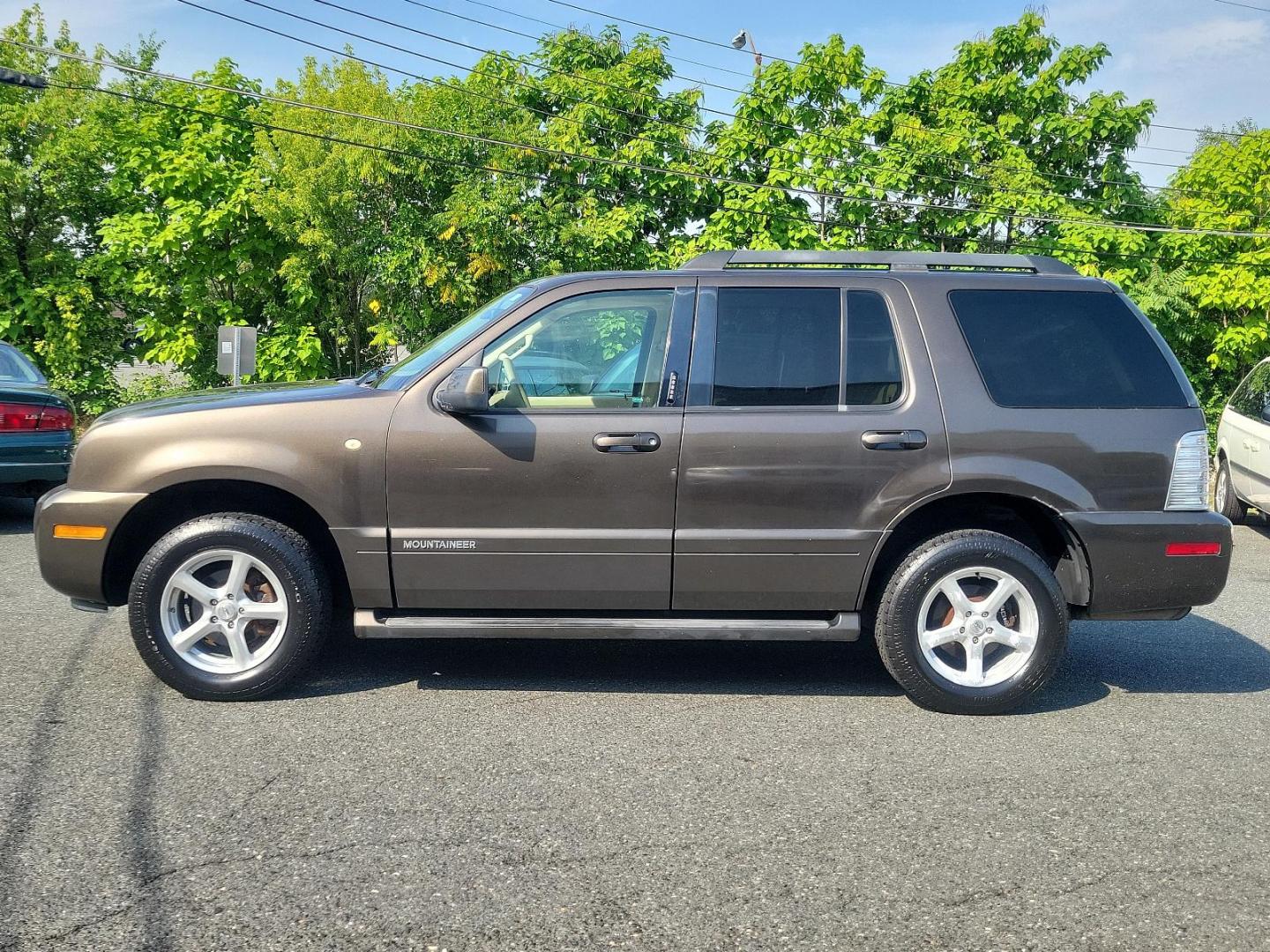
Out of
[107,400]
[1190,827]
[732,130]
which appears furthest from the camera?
[732,130]

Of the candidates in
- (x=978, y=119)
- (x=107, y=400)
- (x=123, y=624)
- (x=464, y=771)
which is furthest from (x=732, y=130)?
(x=464, y=771)

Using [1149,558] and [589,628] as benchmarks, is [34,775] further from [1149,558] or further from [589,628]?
[1149,558]

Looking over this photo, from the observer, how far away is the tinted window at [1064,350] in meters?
4.86

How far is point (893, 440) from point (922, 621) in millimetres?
792

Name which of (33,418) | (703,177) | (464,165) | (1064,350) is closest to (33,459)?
(33,418)

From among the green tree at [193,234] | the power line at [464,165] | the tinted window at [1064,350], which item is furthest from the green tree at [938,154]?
the tinted window at [1064,350]

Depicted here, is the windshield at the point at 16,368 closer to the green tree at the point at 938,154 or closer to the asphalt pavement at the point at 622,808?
the asphalt pavement at the point at 622,808

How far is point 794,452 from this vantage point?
186 inches

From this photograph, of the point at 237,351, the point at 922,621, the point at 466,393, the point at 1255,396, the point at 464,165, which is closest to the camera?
the point at 466,393

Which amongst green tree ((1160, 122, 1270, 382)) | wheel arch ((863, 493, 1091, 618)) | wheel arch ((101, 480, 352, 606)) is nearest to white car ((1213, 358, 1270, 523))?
wheel arch ((863, 493, 1091, 618))

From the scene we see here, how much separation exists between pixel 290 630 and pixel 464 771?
1.20 m

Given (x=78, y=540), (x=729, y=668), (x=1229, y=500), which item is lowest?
(x=729, y=668)

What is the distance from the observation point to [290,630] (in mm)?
4781

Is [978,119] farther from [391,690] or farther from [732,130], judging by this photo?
[391,690]
